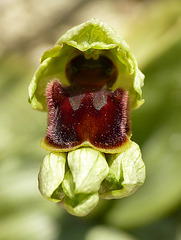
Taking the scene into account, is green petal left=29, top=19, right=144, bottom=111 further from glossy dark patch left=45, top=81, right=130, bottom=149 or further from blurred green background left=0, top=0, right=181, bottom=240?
blurred green background left=0, top=0, right=181, bottom=240

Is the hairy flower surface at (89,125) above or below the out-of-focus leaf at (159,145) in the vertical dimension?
above

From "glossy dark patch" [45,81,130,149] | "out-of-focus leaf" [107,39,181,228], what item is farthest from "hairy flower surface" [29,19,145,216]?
"out-of-focus leaf" [107,39,181,228]

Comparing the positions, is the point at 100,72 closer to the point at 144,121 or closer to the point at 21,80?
the point at 144,121

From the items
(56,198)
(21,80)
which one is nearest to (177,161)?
(56,198)

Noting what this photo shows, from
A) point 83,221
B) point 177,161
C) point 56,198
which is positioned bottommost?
point 83,221

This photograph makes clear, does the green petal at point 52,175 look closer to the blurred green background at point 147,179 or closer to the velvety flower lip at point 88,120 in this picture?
the velvety flower lip at point 88,120

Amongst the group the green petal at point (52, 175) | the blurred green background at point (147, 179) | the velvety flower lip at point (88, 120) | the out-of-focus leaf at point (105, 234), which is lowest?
the out-of-focus leaf at point (105, 234)

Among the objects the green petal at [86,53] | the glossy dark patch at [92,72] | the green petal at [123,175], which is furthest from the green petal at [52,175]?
the glossy dark patch at [92,72]
